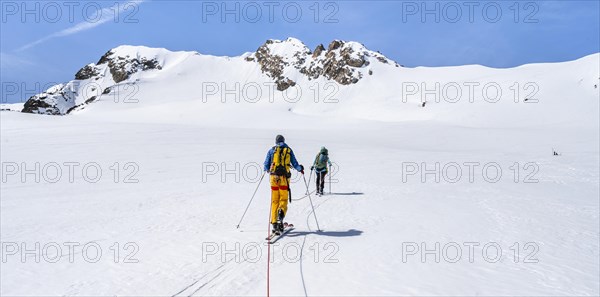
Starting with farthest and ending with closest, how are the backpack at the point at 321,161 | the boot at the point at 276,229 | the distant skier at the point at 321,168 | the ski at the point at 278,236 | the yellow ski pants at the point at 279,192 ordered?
1. the backpack at the point at 321,161
2. the distant skier at the point at 321,168
3. the yellow ski pants at the point at 279,192
4. the boot at the point at 276,229
5. the ski at the point at 278,236

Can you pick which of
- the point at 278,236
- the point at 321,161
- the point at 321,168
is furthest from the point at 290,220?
the point at 321,161

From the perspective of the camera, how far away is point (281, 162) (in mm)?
8250

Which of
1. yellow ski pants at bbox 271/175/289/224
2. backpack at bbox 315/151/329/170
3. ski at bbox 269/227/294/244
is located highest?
backpack at bbox 315/151/329/170

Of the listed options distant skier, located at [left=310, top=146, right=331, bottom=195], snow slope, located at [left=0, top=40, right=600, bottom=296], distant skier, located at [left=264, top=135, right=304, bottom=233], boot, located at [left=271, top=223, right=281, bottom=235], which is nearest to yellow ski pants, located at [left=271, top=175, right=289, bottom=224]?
distant skier, located at [left=264, top=135, right=304, bottom=233]

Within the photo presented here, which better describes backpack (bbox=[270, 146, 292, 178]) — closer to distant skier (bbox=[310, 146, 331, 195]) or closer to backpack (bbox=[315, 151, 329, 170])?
distant skier (bbox=[310, 146, 331, 195])

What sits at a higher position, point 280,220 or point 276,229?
point 280,220

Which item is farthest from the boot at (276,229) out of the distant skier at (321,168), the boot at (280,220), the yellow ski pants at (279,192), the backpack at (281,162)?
the distant skier at (321,168)

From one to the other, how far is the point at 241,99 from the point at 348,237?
91036 mm

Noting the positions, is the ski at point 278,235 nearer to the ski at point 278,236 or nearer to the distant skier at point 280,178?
the ski at point 278,236

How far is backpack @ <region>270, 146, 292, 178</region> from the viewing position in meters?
8.23

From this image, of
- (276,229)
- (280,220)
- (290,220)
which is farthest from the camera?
(290,220)

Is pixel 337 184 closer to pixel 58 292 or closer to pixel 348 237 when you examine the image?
pixel 348 237

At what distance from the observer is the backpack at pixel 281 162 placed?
8.23 m

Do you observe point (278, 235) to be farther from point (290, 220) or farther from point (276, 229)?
point (290, 220)
